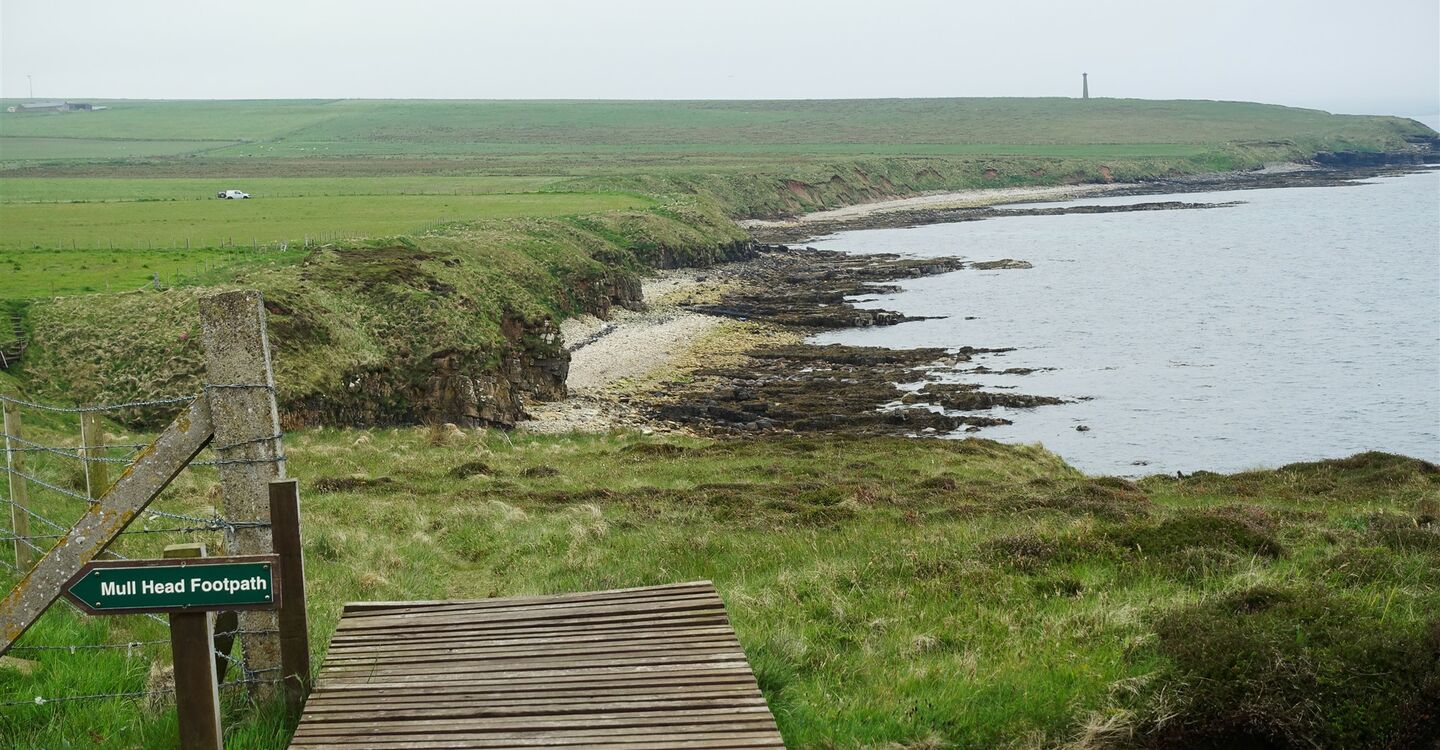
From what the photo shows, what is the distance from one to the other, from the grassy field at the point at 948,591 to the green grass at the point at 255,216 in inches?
1563

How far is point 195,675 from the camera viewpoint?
258 inches

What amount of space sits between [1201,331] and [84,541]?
65833mm

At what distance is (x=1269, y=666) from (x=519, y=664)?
5222 mm

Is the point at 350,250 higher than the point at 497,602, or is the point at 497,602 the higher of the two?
the point at 350,250

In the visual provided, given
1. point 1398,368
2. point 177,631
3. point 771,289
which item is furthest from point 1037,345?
point 177,631

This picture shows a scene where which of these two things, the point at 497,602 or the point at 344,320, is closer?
the point at 497,602

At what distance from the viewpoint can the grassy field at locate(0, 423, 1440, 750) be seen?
26.0ft

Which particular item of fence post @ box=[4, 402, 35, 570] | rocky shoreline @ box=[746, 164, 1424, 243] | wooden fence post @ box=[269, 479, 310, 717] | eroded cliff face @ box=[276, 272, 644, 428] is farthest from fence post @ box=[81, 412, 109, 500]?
rocky shoreline @ box=[746, 164, 1424, 243]

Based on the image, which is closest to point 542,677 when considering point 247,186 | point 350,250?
point 350,250

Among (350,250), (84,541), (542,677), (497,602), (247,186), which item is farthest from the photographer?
(247,186)

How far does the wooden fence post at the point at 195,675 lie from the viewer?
647 cm

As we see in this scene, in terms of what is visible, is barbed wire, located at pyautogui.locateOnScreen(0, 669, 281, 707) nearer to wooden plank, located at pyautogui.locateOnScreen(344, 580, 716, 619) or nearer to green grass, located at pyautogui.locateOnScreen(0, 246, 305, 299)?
wooden plank, located at pyautogui.locateOnScreen(344, 580, 716, 619)

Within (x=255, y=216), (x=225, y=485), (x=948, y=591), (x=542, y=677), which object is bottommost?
(x=948, y=591)

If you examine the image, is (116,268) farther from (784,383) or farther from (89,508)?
(89,508)
